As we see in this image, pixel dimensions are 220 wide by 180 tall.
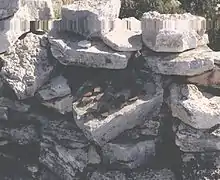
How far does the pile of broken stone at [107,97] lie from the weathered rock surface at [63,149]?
2cm

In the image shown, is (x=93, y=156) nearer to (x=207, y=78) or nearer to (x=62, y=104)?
(x=62, y=104)

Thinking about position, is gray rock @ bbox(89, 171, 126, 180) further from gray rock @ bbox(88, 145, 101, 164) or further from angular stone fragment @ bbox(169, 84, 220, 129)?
angular stone fragment @ bbox(169, 84, 220, 129)

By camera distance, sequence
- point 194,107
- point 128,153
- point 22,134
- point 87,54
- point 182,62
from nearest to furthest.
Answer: point 194,107
point 182,62
point 128,153
point 87,54
point 22,134

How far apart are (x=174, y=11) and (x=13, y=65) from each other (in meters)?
4.19

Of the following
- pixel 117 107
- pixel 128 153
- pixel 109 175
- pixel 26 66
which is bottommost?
pixel 109 175

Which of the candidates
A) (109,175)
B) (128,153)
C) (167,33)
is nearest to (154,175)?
(128,153)

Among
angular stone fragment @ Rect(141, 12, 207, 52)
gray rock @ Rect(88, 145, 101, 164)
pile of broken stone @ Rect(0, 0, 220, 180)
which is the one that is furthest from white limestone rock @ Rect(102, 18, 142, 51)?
gray rock @ Rect(88, 145, 101, 164)

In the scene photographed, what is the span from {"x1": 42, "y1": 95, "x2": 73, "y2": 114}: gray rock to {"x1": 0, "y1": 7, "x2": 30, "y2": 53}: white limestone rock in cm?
153

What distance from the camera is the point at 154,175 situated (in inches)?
432

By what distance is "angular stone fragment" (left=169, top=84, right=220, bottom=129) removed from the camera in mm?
10422

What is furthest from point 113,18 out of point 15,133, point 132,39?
point 15,133

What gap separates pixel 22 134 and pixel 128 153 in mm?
2377

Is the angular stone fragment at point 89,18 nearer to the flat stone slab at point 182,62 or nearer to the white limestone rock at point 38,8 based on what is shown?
the white limestone rock at point 38,8

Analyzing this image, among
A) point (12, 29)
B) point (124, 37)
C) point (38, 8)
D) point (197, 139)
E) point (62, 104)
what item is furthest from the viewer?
point (38, 8)
